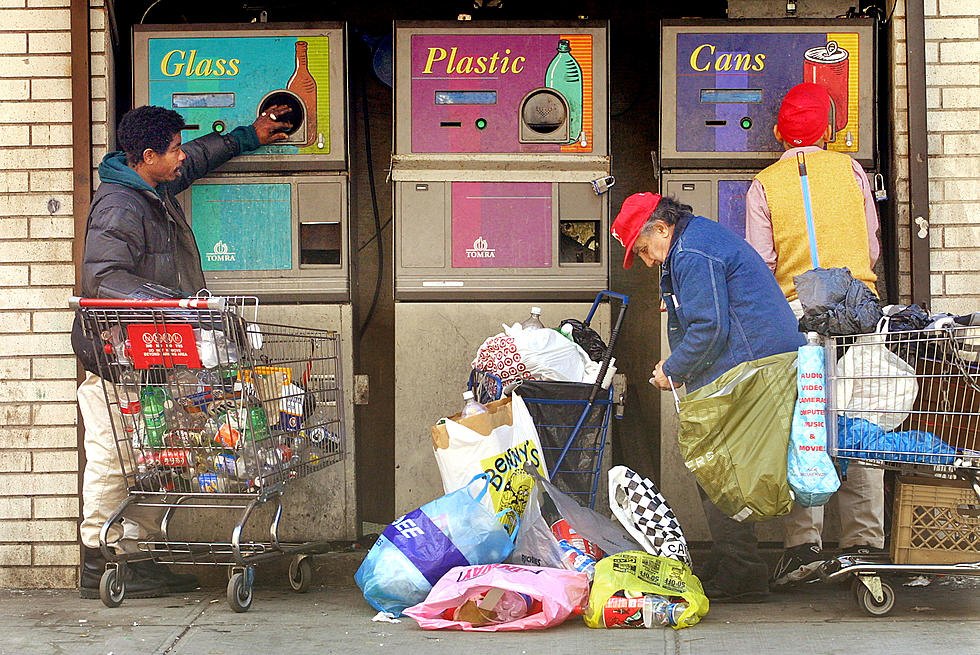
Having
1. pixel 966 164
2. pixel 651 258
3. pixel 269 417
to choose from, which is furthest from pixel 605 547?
pixel 966 164

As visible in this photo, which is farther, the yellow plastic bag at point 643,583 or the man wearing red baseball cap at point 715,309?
the man wearing red baseball cap at point 715,309

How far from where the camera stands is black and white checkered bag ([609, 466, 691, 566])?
4.33 metres

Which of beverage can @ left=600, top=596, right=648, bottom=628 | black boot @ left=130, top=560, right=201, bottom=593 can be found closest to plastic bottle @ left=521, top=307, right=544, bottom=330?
beverage can @ left=600, top=596, right=648, bottom=628

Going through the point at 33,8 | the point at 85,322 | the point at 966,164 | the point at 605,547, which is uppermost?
the point at 33,8

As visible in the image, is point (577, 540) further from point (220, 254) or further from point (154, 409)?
point (220, 254)

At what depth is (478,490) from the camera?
4.29 meters

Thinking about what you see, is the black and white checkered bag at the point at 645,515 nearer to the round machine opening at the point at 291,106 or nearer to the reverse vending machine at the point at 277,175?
the reverse vending machine at the point at 277,175

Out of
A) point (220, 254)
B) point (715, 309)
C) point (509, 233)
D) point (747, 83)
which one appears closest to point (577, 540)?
point (715, 309)

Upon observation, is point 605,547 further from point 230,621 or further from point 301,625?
point 230,621

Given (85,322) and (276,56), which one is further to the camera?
(276,56)

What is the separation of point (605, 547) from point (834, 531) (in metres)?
1.41

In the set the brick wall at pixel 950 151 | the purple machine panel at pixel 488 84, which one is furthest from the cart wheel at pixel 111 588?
the brick wall at pixel 950 151

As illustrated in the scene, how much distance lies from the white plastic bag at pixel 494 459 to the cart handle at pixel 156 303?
3.52ft

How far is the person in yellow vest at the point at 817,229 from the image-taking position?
15.6ft
